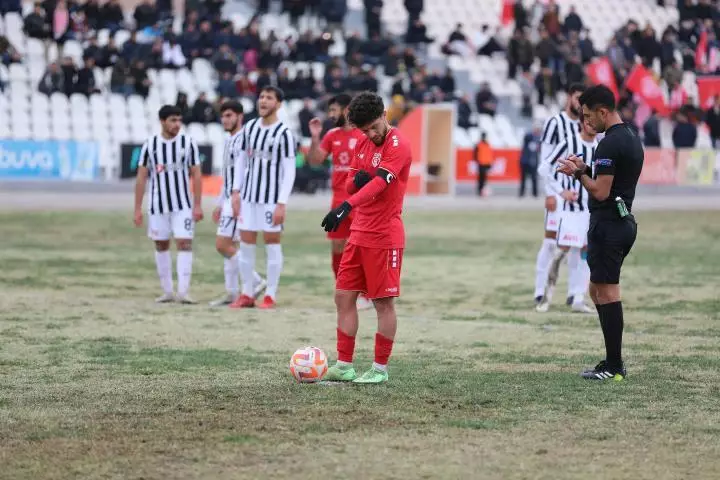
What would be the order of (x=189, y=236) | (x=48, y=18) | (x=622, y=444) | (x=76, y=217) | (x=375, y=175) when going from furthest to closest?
1. (x=48, y=18)
2. (x=76, y=217)
3. (x=189, y=236)
4. (x=375, y=175)
5. (x=622, y=444)

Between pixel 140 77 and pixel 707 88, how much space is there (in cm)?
1932

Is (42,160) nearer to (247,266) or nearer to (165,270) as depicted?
(165,270)

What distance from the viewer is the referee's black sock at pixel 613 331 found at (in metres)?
8.89

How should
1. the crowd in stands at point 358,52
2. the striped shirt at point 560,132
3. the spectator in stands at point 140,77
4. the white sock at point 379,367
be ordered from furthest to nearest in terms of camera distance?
the crowd in stands at point 358,52 < the spectator in stands at point 140,77 < the striped shirt at point 560,132 < the white sock at point 379,367

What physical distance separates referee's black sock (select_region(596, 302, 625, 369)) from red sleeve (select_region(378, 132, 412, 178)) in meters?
1.79

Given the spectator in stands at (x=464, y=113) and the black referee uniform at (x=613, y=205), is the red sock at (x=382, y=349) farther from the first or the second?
the spectator in stands at (x=464, y=113)

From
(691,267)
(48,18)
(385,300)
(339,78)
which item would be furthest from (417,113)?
(385,300)

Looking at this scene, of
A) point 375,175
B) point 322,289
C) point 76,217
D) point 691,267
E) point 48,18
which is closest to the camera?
point 375,175

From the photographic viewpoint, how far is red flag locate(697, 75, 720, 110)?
42.9 metres

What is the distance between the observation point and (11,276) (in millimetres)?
15836

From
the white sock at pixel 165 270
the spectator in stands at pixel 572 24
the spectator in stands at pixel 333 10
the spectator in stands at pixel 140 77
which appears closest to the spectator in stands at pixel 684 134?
the spectator in stands at pixel 572 24

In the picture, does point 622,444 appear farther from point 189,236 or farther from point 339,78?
point 339,78

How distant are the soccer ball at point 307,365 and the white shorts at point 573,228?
5.16 meters

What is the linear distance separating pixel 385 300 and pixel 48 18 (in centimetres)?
2839
